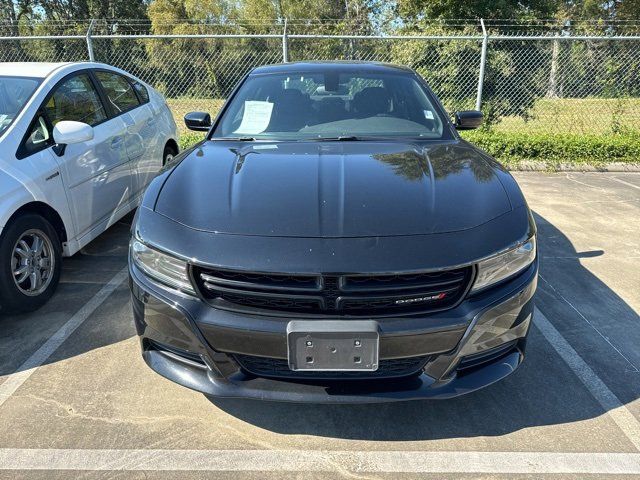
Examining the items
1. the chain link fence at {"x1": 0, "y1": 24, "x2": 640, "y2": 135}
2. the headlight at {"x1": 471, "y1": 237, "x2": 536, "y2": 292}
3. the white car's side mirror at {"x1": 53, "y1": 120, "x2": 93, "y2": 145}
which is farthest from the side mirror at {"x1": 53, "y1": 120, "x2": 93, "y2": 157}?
the chain link fence at {"x1": 0, "y1": 24, "x2": 640, "y2": 135}

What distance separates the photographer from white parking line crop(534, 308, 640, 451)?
2.35 m

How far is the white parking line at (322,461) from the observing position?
211cm

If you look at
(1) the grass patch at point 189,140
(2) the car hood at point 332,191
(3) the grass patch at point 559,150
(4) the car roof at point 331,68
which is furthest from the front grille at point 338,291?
(3) the grass patch at point 559,150

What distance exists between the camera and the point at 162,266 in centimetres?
211

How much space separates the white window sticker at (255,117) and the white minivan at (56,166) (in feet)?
3.72

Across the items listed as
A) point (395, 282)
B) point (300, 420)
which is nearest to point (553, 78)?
point (395, 282)

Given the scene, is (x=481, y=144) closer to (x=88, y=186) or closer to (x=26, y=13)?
(x=88, y=186)

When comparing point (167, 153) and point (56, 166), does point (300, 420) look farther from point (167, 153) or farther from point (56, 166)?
point (167, 153)

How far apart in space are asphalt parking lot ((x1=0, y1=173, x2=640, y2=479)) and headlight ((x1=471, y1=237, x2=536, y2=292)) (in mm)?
755

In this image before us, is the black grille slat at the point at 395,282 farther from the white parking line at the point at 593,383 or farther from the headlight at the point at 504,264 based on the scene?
the white parking line at the point at 593,383

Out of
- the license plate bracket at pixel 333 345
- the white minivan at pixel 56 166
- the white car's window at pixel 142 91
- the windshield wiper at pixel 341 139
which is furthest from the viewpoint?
the white car's window at pixel 142 91

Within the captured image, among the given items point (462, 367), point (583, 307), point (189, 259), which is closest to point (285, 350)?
point (189, 259)

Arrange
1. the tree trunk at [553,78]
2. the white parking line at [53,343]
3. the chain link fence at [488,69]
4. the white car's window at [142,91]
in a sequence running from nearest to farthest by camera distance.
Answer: the white parking line at [53,343] < the white car's window at [142,91] < the chain link fence at [488,69] < the tree trunk at [553,78]

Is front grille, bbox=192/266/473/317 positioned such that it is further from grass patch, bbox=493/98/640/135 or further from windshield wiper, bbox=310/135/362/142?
grass patch, bbox=493/98/640/135
